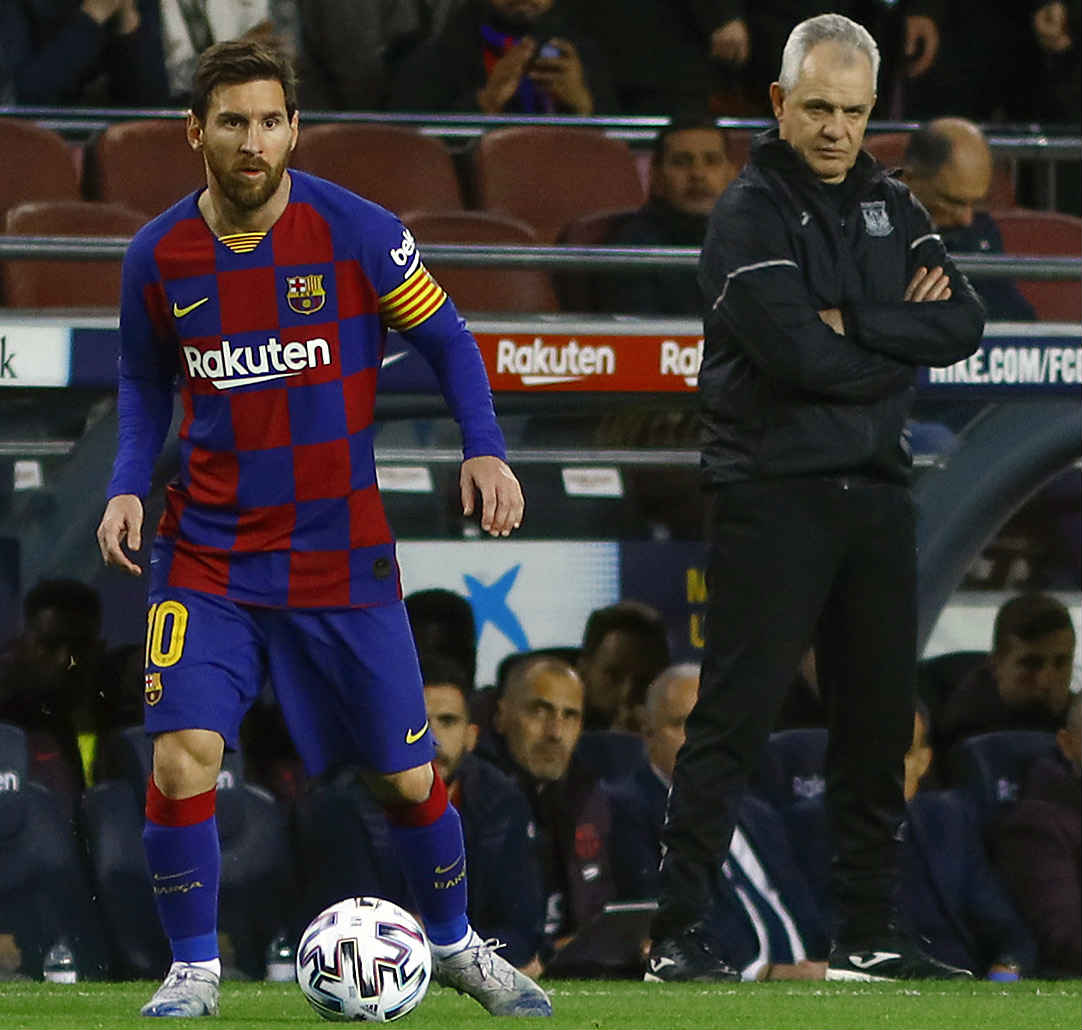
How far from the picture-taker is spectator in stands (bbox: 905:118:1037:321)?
20.5ft

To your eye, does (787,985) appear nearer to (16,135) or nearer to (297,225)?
(297,225)

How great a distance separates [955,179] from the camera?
6328mm

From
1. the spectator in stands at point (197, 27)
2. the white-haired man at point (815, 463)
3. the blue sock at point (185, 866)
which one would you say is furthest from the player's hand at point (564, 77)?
the blue sock at point (185, 866)

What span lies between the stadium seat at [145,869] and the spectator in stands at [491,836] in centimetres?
43

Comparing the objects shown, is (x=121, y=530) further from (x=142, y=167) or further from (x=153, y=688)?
(x=142, y=167)

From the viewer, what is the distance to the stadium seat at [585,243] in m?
6.49

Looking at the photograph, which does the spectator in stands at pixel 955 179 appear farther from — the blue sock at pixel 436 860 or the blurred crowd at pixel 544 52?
the blue sock at pixel 436 860

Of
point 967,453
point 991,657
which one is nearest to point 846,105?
point 967,453

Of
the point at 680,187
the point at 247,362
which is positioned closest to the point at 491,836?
the point at 247,362

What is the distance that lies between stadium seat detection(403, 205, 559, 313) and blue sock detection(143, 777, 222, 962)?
2.85 m

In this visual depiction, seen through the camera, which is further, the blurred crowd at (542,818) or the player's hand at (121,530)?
the blurred crowd at (542,818)

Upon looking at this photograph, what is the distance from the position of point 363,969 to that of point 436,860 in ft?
1.00

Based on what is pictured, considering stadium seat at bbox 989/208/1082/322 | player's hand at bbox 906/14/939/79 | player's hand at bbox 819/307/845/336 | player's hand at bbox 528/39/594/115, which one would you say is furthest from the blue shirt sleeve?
player's hand at bbox 906/14/939/79

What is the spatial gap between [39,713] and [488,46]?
3371 millimetres
